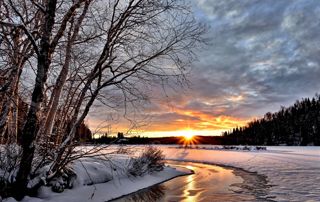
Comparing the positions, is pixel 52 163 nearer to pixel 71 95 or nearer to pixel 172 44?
pixel 71 95

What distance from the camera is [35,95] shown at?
8961 millimetres

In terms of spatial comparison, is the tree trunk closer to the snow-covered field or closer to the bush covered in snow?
the snow-covered field

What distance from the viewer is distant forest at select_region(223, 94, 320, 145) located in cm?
10566

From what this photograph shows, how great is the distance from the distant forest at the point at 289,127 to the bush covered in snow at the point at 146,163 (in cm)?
8836

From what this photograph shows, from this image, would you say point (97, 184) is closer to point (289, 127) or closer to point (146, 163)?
point (146, 163)

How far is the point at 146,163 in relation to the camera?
771 inches

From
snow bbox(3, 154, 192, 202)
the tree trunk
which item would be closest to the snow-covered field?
snow bbox(3, 154, 192, 202)

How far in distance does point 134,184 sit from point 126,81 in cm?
674

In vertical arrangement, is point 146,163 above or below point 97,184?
above

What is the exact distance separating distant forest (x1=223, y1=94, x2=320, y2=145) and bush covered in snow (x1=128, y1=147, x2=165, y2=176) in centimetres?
8836

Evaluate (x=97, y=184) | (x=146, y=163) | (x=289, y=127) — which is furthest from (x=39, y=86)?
(x=289, y=127)

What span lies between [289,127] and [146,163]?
348ft

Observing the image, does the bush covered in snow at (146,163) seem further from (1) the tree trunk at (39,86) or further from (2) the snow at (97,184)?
(1) the tree trunk at (39,86)

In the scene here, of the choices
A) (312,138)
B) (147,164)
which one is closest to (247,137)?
(312,138)
